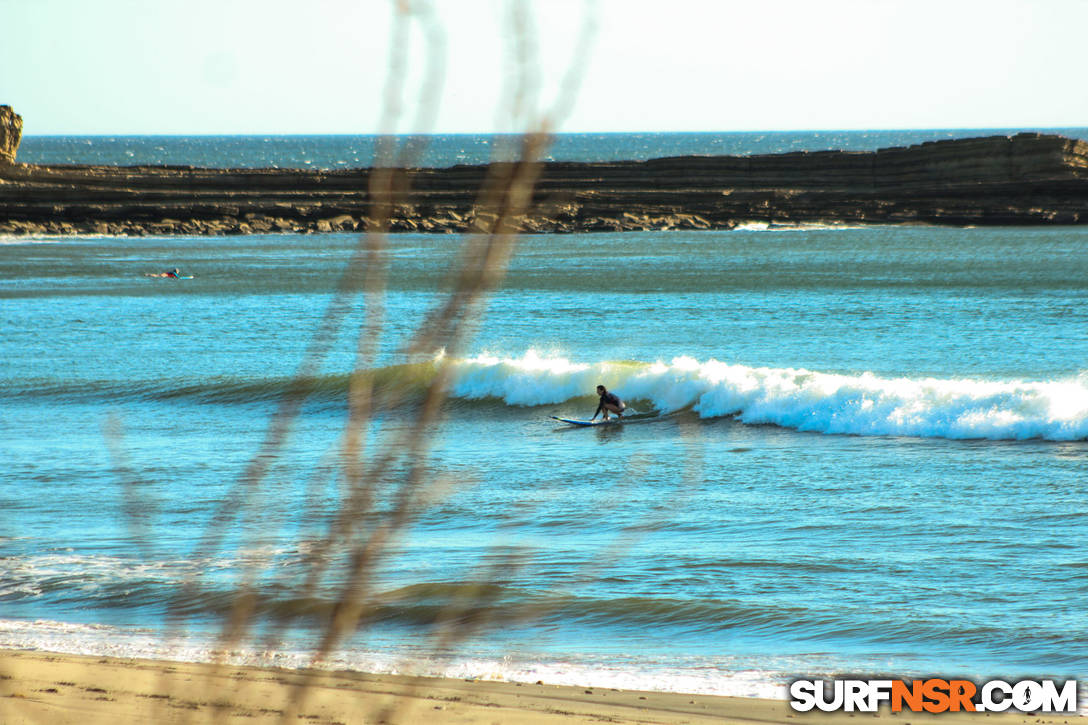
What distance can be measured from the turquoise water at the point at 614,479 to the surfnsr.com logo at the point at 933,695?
9.5 inches

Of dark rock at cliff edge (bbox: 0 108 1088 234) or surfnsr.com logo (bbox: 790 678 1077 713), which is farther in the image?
dark rock at cliff edge (bbox: 0 108 1088 234)

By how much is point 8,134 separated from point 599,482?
2240 inches

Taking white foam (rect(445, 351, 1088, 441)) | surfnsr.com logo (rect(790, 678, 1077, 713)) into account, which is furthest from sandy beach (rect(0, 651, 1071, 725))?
white foam (rect(445, 351, 1088, 441))

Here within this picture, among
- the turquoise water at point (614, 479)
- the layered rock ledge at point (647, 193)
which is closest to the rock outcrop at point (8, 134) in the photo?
the layered rock ledge at point (647, 193)

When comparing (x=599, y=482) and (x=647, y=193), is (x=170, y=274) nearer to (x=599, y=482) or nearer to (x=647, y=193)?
(x=647, y=193)

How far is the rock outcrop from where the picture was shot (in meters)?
59.1

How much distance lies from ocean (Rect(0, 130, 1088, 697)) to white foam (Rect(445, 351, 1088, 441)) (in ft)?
0.22

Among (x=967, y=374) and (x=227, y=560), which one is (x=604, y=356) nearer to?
(x=967, y=374)

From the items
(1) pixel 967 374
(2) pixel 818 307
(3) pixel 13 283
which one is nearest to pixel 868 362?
(1) pixel 967 374

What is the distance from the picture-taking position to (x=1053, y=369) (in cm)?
1980

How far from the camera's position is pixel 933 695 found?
6.30m

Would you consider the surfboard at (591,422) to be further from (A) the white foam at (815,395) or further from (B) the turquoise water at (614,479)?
(A) the white foam at (815,395)

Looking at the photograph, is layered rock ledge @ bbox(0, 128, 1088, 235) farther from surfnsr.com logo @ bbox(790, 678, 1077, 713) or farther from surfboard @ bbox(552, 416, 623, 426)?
surfnsr.com logo @ bbox(790, 678, 1077, 713)

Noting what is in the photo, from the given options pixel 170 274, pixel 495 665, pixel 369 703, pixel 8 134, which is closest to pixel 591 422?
pixel 495 665
